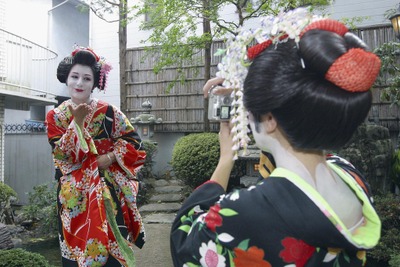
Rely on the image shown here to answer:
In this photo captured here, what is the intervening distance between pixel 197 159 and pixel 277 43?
6364mm

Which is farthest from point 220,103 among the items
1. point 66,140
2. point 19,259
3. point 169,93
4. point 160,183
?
point 169,93

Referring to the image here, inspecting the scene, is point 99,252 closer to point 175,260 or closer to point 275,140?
point 175,260

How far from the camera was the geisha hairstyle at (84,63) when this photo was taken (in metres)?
3.27

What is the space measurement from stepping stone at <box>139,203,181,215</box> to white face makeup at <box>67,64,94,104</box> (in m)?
4.42

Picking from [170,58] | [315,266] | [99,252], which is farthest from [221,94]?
[170,58]

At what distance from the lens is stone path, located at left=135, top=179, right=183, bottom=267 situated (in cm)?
498

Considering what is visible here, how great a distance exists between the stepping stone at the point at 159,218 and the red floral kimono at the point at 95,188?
3.37 m

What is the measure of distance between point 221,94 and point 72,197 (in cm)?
209

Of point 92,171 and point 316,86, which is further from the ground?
point 316,86

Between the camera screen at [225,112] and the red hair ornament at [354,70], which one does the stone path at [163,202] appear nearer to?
the camera screen at [225,112]

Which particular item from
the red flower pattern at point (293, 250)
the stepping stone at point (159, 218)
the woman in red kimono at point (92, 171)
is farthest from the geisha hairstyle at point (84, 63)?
the stepping stone at point (159, 218)

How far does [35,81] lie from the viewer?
8.32 metres

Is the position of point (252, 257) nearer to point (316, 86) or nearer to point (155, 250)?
point (316, 86)

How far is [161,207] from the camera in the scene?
7.50 meters
